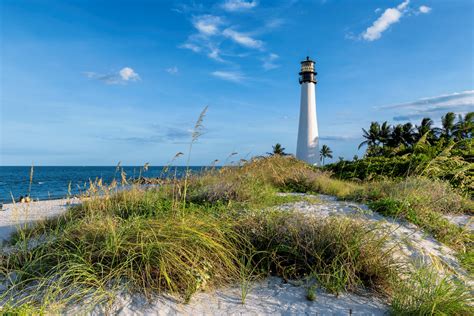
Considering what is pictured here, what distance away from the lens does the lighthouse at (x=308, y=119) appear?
23.1m

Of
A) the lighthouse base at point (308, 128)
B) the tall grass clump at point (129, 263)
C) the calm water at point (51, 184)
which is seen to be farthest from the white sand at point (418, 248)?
the lighthouse base at point (308, 128)

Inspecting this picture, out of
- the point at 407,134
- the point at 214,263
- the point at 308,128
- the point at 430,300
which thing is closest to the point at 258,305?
the point at 214,263

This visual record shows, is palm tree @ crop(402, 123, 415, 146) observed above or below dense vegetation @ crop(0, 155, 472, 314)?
above

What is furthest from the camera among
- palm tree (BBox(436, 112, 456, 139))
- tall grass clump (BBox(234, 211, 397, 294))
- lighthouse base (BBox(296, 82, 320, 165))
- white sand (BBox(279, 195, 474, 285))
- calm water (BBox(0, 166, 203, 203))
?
palm tree (BBox(436, 112, 456, 139))

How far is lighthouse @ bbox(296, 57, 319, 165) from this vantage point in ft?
75.7

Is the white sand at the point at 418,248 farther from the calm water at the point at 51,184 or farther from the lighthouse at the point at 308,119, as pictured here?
the lighthouse at the point at 308,119

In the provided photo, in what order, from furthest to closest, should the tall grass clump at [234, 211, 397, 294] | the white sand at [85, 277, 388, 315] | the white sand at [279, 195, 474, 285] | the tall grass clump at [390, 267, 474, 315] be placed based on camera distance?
the white sand at [279, 195, 474, 285] < the tall grass clump at [234, 211, 397, 294] < the white sand at [85, 277, 388, 315] < the tall grass clump at [390, 267, 474, 315]

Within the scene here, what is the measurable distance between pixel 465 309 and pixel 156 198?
4691 millimetres

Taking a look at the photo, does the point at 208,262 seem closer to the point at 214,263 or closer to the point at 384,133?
the point at 214,263

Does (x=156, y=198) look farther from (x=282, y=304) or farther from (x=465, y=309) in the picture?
(x=465, y=309)

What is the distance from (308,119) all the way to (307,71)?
11.7 feet

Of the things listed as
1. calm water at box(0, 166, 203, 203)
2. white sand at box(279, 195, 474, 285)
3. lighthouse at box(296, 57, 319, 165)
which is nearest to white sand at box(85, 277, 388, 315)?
white sand at box(279, 195, 474, 285)

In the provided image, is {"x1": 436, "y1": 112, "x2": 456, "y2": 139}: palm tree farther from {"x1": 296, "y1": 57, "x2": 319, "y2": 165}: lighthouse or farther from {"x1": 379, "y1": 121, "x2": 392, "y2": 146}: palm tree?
{"x1": 296, "y1": 57, "x2": 319, "y2": 165}: lighthouse

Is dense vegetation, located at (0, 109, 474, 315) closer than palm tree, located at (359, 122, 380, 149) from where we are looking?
Yes
